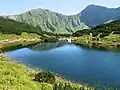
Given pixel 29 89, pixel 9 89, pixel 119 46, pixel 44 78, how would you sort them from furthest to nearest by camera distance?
pixel 119 46, pixel 44 78, pixel 29 89, pixel 9 89

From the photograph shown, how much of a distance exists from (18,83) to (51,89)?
5.49 m

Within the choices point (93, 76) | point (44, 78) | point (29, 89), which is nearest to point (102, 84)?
point (93, 76)

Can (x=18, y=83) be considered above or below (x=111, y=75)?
above

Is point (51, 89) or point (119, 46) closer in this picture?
point (51, 89)

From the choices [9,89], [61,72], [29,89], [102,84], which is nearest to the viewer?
[9,89]

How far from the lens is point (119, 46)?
18712cm

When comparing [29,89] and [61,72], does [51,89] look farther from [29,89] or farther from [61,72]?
[61,72]

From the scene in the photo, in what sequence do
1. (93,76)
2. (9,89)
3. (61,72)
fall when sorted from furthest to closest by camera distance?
(61,72) → (93,76) → (9,89)

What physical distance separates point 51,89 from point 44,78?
8843 millimetres

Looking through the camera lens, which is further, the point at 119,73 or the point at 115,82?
the point at 119,73

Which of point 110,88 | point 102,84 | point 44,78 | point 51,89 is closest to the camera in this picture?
point 51,89

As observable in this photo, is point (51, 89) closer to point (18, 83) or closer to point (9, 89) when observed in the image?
point (18, 83)

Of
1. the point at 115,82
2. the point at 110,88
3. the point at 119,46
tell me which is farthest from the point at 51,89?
the point at 119,46

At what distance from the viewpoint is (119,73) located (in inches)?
3159
